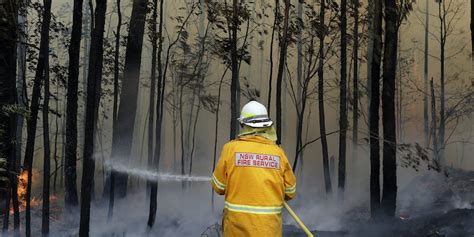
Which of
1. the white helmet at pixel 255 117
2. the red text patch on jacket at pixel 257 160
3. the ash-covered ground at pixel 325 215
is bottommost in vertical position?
the ash-covered ground at pixel 325 215

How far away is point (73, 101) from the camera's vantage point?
9438 mm

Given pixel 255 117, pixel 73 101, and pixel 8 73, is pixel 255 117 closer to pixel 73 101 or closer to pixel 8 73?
pixel 73 101

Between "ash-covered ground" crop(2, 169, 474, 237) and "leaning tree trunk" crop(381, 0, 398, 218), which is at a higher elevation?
"leaning tree trunk" crop(381, 0, 398, 218)

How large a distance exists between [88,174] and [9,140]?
3.41m

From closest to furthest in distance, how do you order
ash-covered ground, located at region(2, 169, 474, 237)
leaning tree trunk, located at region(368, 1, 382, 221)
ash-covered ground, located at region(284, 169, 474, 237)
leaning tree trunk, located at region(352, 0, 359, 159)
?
ash-covered ground, located at region(284, 169, 474, 237), ash-covered ground, located at region(2, 169, 474, 237), leaning tree trunk, located at region(368, 1, 382, 221), leaning tree trunk, located at region(352, 0, 359, 159)

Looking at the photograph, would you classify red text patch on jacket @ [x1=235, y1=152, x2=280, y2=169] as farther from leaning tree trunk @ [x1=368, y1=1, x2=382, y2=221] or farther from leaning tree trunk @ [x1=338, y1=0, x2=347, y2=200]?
leaning tree trunk @ [x1=338, y1=0, x2=347, y2=200]

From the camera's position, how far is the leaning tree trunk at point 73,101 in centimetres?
888

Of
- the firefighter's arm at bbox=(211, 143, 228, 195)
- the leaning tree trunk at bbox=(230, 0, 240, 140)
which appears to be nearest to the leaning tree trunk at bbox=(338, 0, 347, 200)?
the leaning tree trunk at bbox=(230, 0, 240, 140)

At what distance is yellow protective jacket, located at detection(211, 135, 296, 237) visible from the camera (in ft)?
10.9

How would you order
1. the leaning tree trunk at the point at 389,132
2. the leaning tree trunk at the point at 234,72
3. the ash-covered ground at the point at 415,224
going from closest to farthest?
the ash-covered ground at the point at 415,224
the leaning tree trunk at the point at 389,132
the leaning tree trunk at the point at 234,72

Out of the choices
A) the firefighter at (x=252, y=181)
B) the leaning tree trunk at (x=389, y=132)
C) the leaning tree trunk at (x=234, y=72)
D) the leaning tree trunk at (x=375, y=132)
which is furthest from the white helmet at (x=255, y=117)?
the leaning tree trunk at (x=234, y=72)

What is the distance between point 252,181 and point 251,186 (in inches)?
1.4

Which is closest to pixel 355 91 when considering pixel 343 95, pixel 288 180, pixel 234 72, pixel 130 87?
pixel 343 95

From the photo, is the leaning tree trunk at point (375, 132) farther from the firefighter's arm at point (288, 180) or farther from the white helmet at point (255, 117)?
the white helmet at point (255, 117)
